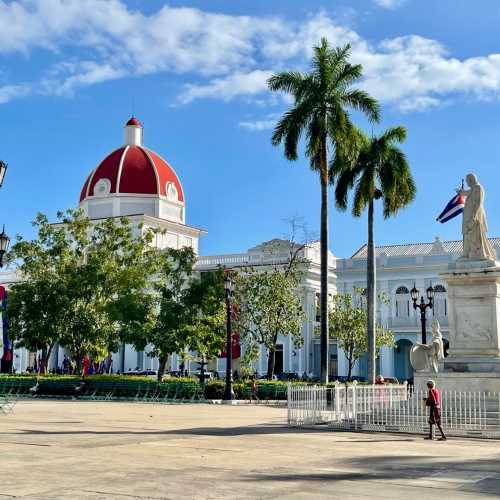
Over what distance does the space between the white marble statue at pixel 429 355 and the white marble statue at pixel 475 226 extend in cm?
245

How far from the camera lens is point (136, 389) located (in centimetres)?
3691

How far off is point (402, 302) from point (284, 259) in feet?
34.0

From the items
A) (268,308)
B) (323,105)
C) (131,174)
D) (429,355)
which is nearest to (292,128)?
(323,105)

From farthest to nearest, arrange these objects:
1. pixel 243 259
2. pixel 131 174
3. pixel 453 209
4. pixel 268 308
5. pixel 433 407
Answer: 1. pixel 131 174
2. pixel 243 259
3. pixel 268 308
4. pixel 453 209
5. pixel 433 407

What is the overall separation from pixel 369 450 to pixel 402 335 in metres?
47.7

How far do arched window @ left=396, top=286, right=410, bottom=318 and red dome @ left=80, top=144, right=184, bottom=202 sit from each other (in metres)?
24.6

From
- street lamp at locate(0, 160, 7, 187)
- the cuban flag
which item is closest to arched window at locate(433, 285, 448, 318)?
the cuban flag

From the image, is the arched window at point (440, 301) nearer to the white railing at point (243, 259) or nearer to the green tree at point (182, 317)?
the white railing at point (243, 259)

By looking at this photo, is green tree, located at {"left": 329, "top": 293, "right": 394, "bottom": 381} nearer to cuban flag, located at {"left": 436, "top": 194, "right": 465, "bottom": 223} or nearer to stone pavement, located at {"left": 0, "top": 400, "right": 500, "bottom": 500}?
cuban flag, located at {"left": 436, "top": 194, "right": 465, "bottom": 223}

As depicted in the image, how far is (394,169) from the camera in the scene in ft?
114

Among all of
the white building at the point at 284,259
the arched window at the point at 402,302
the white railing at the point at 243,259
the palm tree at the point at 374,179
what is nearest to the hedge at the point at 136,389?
the palm tree at the point at 374,179

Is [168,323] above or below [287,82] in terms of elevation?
below

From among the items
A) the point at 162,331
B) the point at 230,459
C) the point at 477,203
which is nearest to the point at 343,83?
the point at 477,203

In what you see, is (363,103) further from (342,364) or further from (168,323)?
(342,364)
